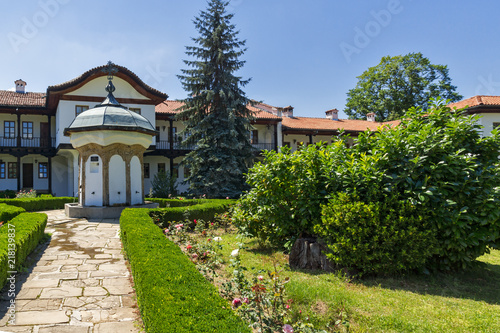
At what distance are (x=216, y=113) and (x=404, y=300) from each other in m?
13.4

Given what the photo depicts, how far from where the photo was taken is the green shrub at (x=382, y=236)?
4.73m

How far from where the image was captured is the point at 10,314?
11.7ft

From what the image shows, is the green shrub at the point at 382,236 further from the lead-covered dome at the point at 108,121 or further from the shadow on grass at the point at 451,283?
the lead-covered dome at the point at 108,121

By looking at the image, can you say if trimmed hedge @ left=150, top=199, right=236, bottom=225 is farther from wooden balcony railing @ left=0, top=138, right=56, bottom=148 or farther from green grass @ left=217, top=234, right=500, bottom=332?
wooden balcony railing @ left=0, top=138, right=56, bottom=148

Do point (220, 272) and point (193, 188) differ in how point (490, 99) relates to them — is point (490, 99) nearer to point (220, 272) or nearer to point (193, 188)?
point (193, 188)

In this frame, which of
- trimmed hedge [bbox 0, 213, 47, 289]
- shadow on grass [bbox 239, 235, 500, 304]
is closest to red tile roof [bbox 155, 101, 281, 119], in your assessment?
trimmed hedge [bbox 0, 213, 47, 289]

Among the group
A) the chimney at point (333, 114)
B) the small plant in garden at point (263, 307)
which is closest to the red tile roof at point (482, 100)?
the chimney at point (333, 114)

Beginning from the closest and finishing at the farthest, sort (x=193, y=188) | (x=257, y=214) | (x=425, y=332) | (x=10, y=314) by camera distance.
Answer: (x=425, y=332) < (x=10, y=314) < (x=257, y=214) < (x=193, y=188)

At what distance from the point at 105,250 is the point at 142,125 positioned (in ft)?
19.6

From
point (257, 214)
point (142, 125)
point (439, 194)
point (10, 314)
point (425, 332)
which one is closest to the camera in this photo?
point (425, 332)

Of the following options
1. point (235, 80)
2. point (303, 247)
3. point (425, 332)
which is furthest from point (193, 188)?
point (425, 332)

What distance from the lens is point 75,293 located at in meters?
4.24

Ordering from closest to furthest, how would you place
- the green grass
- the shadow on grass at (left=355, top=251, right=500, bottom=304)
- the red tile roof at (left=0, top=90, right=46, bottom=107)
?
the green grass → the shadow on grass at (left=355, top=251, right=500, bottom=304) → the red tile roof at (left=0, top=90, right=46, bottom=107)

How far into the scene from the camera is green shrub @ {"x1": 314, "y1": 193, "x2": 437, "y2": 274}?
4.73 meters
